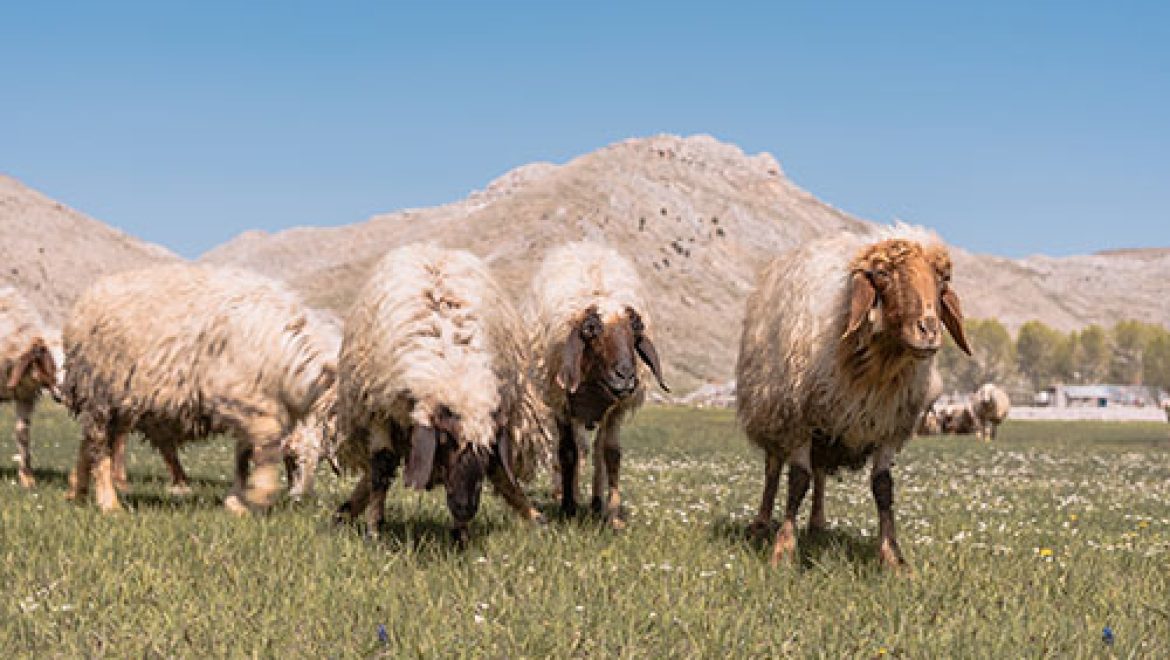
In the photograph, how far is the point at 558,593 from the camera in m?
5.34

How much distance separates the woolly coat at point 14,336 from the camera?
1254 centimetres

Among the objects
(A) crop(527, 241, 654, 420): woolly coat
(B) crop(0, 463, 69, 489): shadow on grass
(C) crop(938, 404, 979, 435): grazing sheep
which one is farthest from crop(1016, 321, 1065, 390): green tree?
(B) crop(0, 463, 69, 489): shadow on grass

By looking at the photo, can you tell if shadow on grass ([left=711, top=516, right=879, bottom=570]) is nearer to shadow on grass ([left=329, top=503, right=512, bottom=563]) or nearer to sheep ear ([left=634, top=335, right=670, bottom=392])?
sheep ear ([left=634, top=335, right=670, bottom=392])

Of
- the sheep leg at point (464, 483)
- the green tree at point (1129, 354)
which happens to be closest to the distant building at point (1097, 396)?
the green tree at point (1129, 354)

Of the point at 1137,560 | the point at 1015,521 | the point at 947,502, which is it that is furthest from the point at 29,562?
the point at 947,502

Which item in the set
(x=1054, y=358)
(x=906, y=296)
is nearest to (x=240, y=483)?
(x=906, y=296)

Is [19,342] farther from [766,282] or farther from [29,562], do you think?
[766,282]

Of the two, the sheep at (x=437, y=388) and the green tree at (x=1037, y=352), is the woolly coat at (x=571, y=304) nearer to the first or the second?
the sheep at (x=437, y=388)

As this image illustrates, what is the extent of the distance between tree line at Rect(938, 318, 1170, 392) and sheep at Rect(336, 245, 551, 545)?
12419cm

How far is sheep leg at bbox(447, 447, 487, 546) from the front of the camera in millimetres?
6449

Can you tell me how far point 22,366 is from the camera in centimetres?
1248

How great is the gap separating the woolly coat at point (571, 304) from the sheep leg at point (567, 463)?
6.7 inches

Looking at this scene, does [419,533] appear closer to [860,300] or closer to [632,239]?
[860,300]

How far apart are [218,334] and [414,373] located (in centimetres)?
295
